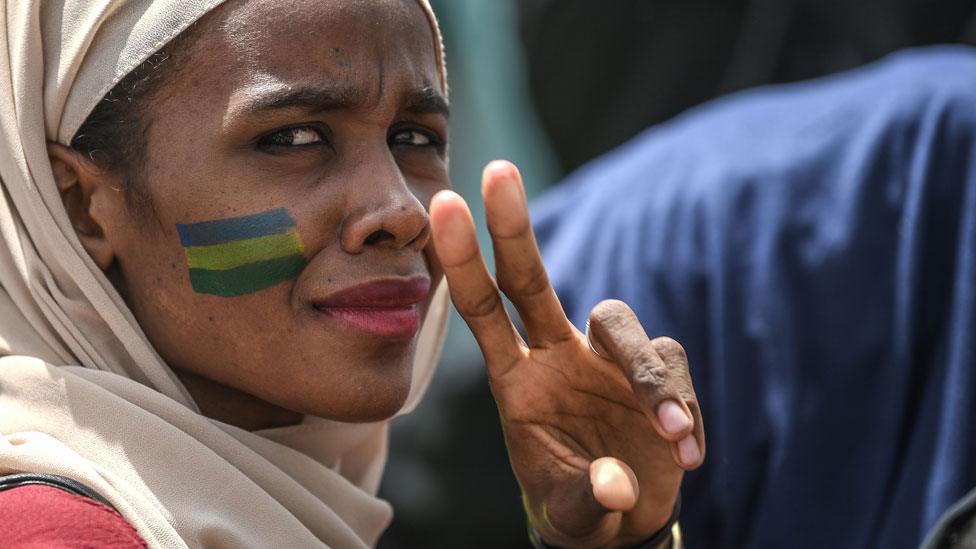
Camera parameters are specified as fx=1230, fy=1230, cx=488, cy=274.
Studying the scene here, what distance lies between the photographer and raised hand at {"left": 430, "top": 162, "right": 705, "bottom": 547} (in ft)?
5.47

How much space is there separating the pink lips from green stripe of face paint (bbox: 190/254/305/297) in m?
0.07

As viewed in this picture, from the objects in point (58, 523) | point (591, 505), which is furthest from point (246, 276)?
point (591, 505)

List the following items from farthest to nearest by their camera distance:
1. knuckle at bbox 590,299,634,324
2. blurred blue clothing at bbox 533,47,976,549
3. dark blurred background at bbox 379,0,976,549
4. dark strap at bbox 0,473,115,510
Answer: dark blurred background at bbox 379,0,976,549 < blurred blue clothing at bbox 533,47,976,549 < knuckle at bbox 590,299,634,324 < dark strap at bbox 0,473,115,510

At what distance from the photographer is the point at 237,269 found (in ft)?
6.06

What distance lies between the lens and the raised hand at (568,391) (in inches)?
65.7

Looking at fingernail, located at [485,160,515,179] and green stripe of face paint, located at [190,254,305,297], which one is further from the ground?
fingernail, located at [485,160,515,179]

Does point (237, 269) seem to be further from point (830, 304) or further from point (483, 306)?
point (830, 304)

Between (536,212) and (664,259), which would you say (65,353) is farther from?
(536,212)

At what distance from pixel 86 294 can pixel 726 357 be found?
166 centimetres

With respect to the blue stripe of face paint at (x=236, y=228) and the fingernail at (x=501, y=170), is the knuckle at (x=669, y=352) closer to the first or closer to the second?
the fingernail at (x=501, y=170)

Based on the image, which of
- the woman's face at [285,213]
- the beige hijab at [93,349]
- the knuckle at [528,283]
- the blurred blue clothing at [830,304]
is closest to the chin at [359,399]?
the woman's face at [285,213]

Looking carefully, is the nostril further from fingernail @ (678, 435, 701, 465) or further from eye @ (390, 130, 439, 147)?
fingernail @ (678, 435, 701, 465)

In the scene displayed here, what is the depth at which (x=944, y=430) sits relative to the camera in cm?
274

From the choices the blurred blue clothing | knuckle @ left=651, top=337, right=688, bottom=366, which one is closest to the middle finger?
knuckle @ left=651, top=337, right=688, bottom=366
